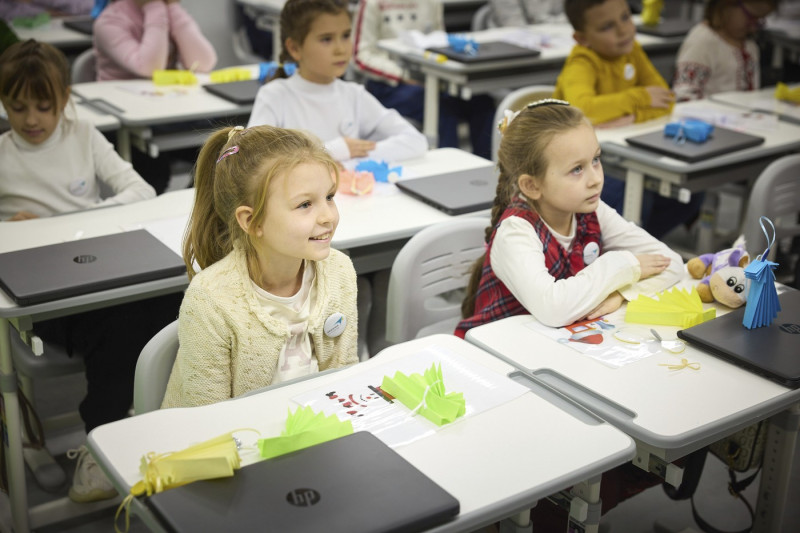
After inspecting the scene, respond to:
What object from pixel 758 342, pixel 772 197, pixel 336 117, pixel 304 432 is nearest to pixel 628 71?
pixel 772 197

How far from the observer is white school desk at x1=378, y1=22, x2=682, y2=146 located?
167 inches

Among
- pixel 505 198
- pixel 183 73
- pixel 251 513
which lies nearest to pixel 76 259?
pixel 505 198

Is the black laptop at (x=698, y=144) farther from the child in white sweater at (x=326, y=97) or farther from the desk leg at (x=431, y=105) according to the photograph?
the desk leg at (x=431, y=105)

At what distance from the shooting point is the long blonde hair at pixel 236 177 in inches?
69.4

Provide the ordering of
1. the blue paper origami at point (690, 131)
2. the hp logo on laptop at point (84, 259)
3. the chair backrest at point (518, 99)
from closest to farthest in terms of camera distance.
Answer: the hp logo on laptop at point (84, 259) < the blue paper origami at point (690, 131) < the chair backrest at point (518, 99)

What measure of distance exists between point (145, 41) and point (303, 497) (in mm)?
3234

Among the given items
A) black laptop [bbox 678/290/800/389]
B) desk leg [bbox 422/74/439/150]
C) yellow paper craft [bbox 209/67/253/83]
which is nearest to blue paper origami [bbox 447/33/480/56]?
desk leg [bbox 422/74/439/150]

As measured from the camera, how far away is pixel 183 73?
12.9 ft

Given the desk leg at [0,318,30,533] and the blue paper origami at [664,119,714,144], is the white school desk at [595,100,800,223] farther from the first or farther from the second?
A: the desk leg at [0,318,30,533]

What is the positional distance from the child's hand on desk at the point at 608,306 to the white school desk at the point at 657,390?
0.40 ft

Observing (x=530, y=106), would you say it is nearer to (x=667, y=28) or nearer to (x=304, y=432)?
(x=304, y=432)

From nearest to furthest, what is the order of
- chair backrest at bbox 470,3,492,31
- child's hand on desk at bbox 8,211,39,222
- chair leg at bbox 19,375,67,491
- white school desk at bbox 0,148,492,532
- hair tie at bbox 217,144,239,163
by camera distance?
1. hair tie at bbox 217,144,239,163
2. white school desk at bbox 0,148,492,532
3. chair leg at bbox 19,375,67,491
4. child's hand on desk at bbox 8,211,39,222
5. chair backrest at bbox 470,3,492,31

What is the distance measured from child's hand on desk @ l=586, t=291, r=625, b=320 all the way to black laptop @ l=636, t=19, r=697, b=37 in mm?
3447

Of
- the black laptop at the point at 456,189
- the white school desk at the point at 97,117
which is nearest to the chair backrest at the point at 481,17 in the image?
the white school desk at the point at 97,117
